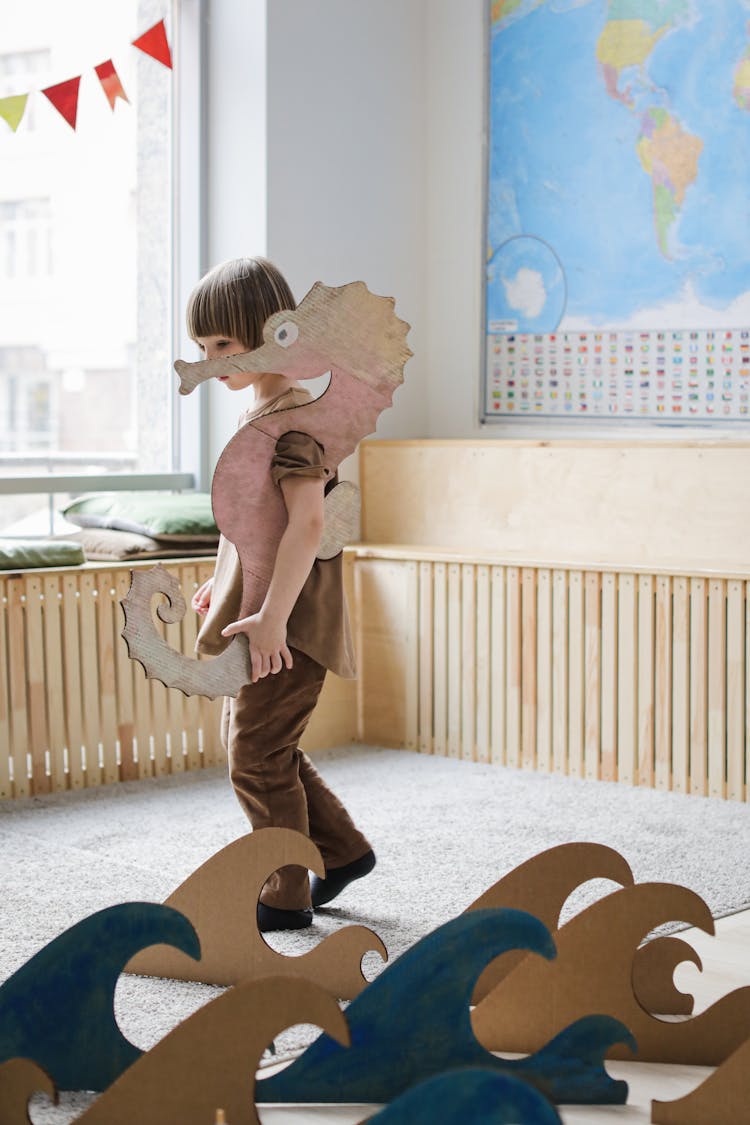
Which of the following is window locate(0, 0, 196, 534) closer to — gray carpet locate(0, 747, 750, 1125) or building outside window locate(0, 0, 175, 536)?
building outside window locate(0, 0, 175, 536)

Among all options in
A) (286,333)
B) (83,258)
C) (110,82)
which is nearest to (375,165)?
(110,82)

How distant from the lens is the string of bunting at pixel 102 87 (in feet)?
12.0

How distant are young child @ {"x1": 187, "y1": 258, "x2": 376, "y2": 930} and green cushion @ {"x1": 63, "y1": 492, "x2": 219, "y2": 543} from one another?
138 cm

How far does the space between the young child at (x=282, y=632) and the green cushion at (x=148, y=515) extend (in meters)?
1.38

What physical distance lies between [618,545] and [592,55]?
1359 mm

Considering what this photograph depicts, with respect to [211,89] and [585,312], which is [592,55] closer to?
[585,312]

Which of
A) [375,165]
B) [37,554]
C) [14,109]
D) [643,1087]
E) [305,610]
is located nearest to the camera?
[643,1087]

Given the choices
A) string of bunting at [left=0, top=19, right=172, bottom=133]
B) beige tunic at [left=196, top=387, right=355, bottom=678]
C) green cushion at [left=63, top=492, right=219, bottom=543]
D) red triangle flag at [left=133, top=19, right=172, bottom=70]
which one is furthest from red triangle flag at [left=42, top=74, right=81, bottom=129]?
beige tunic at [left=196, top=387, right=355, bottom=678]

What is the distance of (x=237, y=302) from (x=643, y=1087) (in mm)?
1220

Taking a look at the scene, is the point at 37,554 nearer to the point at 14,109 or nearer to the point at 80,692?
the point at 80,692

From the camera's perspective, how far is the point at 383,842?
297 centimetres

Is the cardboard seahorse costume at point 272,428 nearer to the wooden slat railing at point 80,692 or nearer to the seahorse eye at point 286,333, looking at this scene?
the seahorse eye at point 286,333

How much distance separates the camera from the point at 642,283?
12.8 ft

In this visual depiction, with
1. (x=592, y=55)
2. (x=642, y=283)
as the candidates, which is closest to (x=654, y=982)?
(x=642, y=283)
